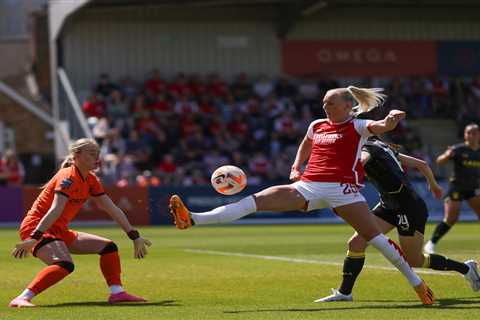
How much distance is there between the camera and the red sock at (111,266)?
11156 mm

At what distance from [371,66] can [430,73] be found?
270 cm

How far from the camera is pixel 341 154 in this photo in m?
10.4

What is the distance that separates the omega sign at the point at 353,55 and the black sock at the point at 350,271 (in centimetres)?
3234

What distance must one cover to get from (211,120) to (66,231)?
25.4 metres

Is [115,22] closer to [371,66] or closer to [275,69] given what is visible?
[275,69]

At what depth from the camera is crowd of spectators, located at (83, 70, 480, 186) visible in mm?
33562

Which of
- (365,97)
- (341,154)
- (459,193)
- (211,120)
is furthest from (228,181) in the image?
(211,120)

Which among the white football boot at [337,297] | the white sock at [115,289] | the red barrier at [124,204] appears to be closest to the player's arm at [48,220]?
the white sock at [115,289]

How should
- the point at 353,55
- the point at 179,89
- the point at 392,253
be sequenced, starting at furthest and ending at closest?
1. the point at 353,55
2. the point at 179,89
3. the point at 392,253

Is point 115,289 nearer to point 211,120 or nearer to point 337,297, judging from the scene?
point 337,297

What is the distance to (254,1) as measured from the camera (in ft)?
133

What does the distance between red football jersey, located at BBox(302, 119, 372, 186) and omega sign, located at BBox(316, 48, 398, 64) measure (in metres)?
33.0

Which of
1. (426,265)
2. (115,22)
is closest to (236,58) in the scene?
(115,22)

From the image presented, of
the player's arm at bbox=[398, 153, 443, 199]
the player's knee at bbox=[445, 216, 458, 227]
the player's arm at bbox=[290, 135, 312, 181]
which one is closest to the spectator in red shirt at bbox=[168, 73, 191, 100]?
the player's knee at bbox=[445, 216, 458, 227]
